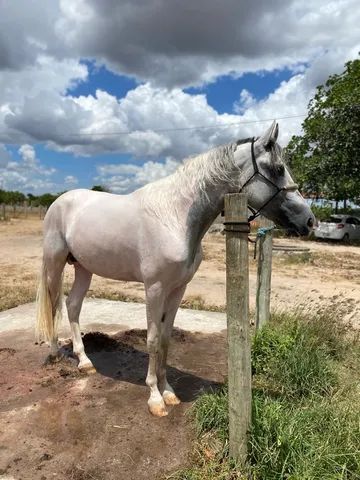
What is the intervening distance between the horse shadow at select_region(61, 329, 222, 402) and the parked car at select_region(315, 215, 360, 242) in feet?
57.3

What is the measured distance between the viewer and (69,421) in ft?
10.0

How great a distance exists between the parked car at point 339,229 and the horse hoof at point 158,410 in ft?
62.7

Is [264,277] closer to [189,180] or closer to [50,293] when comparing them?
[189,180]

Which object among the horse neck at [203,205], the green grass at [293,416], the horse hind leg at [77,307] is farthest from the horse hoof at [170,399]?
the horse neck at [203,205]

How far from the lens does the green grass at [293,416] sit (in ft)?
7.61

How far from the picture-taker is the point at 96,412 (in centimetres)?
319

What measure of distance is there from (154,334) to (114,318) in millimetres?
2702

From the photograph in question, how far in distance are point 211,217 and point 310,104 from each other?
22.5m

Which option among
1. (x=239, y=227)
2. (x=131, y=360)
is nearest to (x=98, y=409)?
(x=131, y=360)

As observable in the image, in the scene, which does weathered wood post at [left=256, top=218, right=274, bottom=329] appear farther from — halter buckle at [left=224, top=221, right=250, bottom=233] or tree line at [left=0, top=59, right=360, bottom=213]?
tree line at [left=0, top=59, right=360, bottom=213]

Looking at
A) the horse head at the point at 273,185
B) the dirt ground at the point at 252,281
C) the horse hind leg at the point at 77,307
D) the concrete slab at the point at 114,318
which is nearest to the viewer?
the horse head at the point at 273,185

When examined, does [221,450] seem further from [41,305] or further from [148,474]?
[41,305]

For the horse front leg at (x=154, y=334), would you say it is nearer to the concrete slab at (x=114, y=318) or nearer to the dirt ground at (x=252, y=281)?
the concrete slab at (x=114, y=318)

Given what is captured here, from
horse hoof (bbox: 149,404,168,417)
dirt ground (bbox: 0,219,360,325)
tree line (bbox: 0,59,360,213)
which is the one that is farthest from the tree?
horse hoof (bbox: 149,404,168,417)
